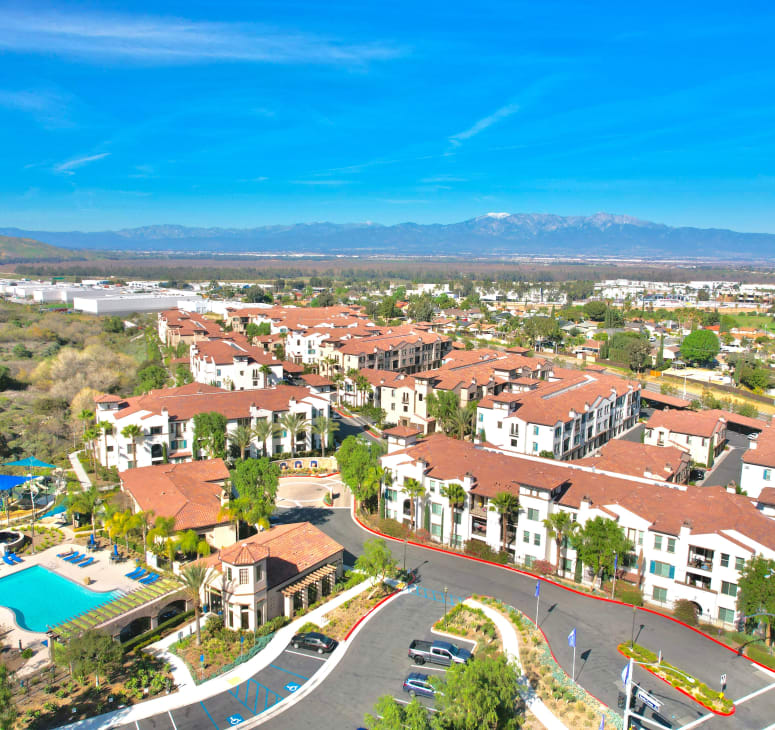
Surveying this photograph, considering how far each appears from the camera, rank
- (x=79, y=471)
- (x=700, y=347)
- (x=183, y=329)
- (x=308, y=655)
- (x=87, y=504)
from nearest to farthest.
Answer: (x=308, y=655), (x=87, y=504), (x=79, y=471), (x=183, y=329), (x=700, y=347)

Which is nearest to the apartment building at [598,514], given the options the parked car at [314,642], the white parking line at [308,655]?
the parked car at [314,642]

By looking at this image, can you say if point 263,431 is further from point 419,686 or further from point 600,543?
point 419,686

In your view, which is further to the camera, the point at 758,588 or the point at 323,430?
the point at 323,430

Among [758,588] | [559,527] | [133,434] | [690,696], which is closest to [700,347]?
[559,527]

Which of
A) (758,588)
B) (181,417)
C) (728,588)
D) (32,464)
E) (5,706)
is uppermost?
(181,417)

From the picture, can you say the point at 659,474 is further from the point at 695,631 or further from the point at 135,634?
the point at 135,634

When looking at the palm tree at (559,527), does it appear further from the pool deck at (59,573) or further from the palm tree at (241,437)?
the palm tree at (241,437)
